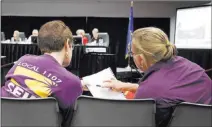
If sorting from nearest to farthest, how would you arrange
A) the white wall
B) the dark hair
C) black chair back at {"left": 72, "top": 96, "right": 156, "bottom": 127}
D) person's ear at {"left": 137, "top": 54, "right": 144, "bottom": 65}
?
black chair back at {"left": 72, "top": 96, "right": 156, "bottom": 127}
person's ear at {"left": 137, "top": 54, "right": 144, "bottom": 65}
the dark hair
the white wall

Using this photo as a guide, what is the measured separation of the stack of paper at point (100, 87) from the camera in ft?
4.64

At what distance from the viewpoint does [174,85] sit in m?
1.20

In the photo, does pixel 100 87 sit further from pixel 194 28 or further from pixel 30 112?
pixel 194 28

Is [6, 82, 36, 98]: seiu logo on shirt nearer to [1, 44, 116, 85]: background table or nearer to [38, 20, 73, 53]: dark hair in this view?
[38, 20, 73, 53]: dark hair

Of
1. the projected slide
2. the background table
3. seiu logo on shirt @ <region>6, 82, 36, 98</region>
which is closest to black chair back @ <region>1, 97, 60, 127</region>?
seiu logo on shirt @ <region>6, 82, 36, 98</region>

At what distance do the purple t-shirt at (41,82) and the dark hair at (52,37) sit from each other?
0.12 meters

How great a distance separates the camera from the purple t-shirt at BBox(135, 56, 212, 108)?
119 centimetres

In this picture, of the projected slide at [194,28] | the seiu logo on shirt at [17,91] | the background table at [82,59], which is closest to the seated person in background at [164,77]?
the seiu logo on shirt at [17,91]

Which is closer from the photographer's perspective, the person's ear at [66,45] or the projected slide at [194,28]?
the person's ear at [66,45]

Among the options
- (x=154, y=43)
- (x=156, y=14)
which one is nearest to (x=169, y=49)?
(x=154, y=43)

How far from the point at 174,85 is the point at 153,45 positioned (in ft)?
0.62

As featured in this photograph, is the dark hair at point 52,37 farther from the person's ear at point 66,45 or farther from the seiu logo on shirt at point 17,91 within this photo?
the seiu logo on shirt at point 17,91

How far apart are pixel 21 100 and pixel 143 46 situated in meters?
0.55

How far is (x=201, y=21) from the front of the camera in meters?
5.12
